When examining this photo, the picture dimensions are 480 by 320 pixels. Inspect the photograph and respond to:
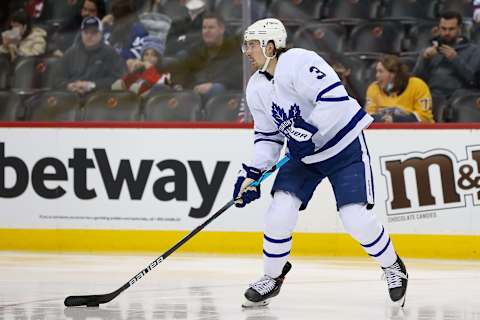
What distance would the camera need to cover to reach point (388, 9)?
9117 millimetres

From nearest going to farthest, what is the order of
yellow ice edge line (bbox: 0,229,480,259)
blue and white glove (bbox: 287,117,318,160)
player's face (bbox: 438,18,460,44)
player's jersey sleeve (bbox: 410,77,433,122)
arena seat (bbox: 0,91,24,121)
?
blue and white glove (bbox: 287,117,318,160), yellow ice edge line (bbox: 0,229,480,259), player's jersey sleeve (bbox: 410,77,433,122), player's face (bbox: 438,18,460,44), arena seat (bbox: 0,91,24,121)

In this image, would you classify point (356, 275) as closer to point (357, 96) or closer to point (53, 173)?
point (357, 96)

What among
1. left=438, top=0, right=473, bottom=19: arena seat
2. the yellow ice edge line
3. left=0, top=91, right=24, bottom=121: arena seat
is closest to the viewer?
the yellow ice edge line

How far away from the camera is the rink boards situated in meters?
8.16

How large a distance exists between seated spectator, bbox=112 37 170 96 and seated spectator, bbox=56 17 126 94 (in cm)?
7

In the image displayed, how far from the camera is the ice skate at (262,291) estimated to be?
220 inches

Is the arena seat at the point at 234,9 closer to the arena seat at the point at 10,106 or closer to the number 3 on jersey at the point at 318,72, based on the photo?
the arena seat at the point at 10,106

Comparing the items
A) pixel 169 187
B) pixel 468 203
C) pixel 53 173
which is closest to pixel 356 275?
pixel 468 203

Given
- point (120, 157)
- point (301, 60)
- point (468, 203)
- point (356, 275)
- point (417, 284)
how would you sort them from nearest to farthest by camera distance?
point (301, 60), point (417, 284), point (356, 275), point (468, 203), point (120, 157)

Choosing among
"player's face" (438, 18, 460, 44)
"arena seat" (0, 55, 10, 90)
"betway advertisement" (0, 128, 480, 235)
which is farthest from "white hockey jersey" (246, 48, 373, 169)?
"arena seat" (0, 55, 10, 90)

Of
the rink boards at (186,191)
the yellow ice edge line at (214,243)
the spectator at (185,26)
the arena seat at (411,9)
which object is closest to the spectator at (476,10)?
the arena seat at (411,9)

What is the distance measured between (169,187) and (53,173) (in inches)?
33.5

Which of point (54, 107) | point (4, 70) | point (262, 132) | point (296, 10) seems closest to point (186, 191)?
point (54, 107)

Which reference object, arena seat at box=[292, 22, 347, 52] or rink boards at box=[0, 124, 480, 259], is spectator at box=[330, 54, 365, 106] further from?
rink boards at box=[0, 124, 480, 259]
